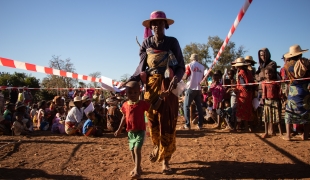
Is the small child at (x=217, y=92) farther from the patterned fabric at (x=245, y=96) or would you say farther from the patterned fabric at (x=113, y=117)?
the patterned fabric at (x=113, y=117)

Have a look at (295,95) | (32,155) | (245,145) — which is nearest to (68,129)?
(32,155)

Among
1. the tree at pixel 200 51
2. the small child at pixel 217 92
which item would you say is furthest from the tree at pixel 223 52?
the small child at pixel 217 92

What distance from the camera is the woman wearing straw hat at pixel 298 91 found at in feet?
Answer: 15.8

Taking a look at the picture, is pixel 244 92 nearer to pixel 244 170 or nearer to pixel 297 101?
pixel 297 101

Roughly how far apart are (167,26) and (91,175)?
7.97 feet

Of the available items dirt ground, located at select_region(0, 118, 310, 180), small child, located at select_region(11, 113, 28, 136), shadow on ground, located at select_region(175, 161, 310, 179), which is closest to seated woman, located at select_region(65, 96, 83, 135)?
small child, located at select_region(11, 113, 28, 136)

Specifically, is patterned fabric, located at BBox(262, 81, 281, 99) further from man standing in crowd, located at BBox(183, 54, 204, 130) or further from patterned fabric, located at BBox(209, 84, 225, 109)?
man standing in crowd, located at BBox(183, 54, 204, 130)

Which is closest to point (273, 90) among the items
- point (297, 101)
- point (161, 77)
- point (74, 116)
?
point (297, 101)

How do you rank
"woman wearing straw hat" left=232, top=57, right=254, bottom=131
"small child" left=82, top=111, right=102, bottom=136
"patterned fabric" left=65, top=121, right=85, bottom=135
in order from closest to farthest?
"woman wearing straw hat" left=232, top=57, right=254, bottom=131 < "small child" left=82, top=111, right=102, bottom=136 < "patterned fabric" left=65, top=121, right=85, bottom=135

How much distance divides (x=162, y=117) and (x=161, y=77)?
22.4 inches

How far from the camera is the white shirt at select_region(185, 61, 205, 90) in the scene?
6875mm

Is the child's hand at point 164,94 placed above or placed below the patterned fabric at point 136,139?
above

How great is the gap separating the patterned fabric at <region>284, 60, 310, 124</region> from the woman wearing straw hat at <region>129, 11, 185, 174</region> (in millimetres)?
2910

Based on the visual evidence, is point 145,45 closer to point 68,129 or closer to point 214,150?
point 214,150
